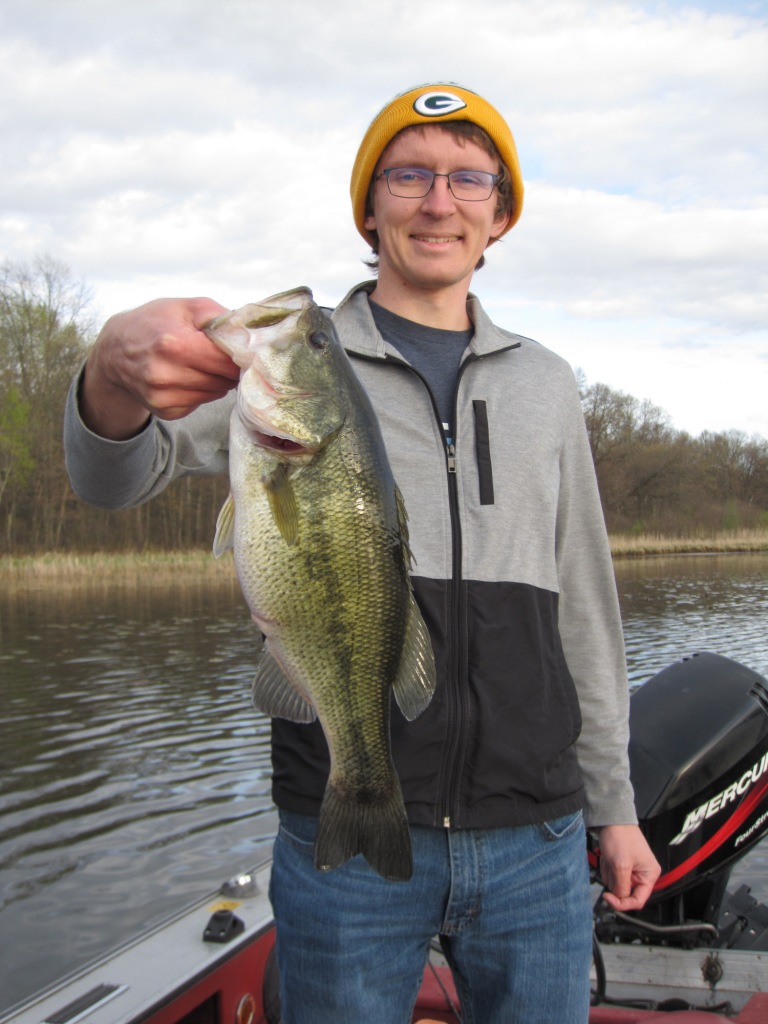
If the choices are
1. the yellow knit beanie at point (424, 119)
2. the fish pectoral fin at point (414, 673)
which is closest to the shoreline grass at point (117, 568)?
the yellow knit beanie at point (424, 119)

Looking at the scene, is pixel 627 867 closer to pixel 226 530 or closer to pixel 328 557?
pixel 328 557

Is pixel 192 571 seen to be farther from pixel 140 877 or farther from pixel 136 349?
pixel 136 349

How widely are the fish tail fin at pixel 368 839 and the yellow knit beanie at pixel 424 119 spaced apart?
153cm

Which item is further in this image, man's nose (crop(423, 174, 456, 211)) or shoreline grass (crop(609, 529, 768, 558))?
shoreline grass (crop(609, 529, 768, 558))

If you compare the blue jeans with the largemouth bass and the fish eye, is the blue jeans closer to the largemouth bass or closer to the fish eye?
the largemouth bass

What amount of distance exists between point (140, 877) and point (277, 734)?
211 inches

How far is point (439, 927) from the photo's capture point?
1896 millimetres

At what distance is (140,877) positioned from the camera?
659 centimetres

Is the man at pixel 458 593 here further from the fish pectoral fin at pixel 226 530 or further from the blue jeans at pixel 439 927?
the fish pectoral fin at pixel 226 530

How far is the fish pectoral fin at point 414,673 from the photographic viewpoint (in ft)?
6.00

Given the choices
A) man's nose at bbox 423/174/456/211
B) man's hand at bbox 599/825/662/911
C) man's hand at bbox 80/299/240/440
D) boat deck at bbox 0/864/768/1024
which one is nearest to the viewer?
man's hand at bbox 80/299/240/440

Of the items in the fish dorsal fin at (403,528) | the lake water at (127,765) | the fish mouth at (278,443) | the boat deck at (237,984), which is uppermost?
the fish mouth at (278,443)

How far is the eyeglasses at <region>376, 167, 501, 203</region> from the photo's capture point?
218 centimetres

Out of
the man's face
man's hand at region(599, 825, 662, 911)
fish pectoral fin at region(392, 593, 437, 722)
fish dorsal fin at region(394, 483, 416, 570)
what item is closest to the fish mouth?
fish dorsal fin at region(394, 483, 416, 570)
